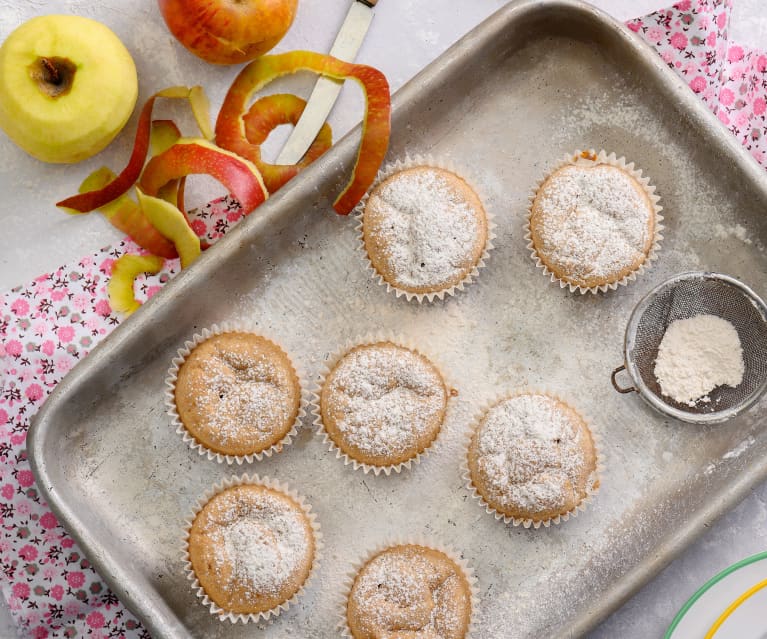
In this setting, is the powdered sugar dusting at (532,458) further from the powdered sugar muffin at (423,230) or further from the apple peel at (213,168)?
the apple peel at (213,168)

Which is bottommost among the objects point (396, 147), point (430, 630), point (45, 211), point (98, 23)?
point (430, 630)

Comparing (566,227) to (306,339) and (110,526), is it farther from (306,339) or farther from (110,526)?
(110,526)

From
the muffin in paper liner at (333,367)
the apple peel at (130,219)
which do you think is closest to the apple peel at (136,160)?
the apple peel at (130,219)

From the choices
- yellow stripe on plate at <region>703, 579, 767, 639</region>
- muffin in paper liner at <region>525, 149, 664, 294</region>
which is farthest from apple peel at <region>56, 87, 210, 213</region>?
yellow stripe on plate at <region>703, 579, 767, 639</region>

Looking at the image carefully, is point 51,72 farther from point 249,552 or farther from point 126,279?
point 249,552

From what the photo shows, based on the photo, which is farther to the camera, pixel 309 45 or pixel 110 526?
pixel 309 45

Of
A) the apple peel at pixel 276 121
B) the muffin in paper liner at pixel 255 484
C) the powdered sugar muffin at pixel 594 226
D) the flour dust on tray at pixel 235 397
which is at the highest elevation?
the powdered sugar muffin at pixel 594 226

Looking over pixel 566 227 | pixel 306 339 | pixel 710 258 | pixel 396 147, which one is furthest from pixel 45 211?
pixel 710 258
